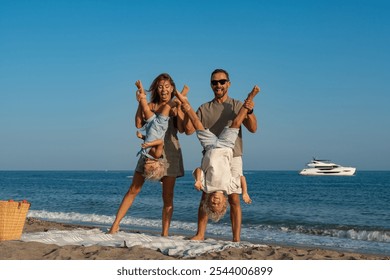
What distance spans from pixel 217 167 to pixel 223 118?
65 cm

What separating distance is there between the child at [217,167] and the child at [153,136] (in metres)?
0.45

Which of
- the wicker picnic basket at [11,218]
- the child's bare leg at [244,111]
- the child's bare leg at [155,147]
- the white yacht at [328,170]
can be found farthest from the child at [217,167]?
the white yacht at [328,170]

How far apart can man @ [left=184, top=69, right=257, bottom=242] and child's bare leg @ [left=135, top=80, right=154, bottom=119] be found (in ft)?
1.72

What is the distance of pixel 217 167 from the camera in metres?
5.20

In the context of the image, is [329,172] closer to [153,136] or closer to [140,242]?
[153,136]

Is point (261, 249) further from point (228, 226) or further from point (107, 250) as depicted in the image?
point (228, 226)

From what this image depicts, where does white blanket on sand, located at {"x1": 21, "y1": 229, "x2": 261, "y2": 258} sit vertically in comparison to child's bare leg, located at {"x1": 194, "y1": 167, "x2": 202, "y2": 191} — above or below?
below

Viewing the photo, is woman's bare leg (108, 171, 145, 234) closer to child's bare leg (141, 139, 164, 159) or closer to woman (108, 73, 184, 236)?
woman (108, 73, 184, 236)

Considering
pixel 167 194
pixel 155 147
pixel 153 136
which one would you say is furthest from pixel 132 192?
pixel 153 136

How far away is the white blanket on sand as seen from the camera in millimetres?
4852

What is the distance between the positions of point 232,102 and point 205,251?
181 cm

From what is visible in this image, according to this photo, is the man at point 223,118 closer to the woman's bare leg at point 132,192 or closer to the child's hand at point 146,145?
the child's hand at point 146,145

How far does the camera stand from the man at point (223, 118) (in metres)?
5.39

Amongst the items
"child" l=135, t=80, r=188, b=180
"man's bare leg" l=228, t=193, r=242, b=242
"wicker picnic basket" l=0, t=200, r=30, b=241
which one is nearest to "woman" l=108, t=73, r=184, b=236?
"child" l=135, t=80, r=188, b=180
